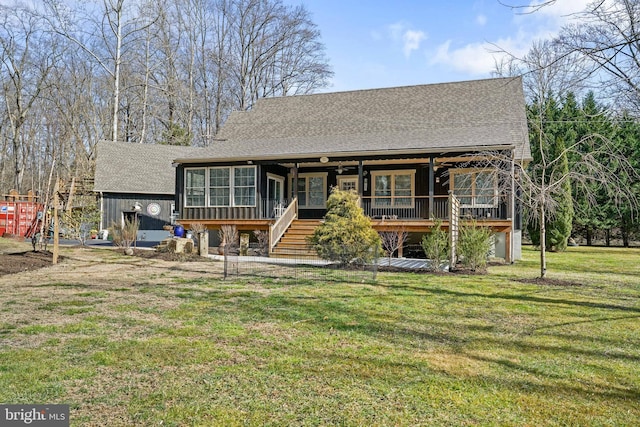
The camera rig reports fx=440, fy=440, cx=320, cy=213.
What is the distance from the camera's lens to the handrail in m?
14.9

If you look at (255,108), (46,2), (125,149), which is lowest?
(125,149)

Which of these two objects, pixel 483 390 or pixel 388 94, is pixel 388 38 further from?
pixel 483 390

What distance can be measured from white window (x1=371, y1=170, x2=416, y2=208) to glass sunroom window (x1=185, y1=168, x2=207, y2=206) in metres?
7.01

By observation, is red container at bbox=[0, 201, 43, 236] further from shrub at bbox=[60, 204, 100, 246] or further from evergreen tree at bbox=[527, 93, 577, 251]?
evergreen tree at bbox=[527, 93, 577, 251]

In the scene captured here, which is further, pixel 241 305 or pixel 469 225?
pixel 469 225

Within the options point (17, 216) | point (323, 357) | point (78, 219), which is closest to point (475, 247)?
point (323, 357)

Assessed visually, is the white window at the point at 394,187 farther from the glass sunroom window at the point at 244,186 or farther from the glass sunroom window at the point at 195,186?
the glass sunroom window at the point at 195,186

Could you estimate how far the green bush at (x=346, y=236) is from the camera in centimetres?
1108

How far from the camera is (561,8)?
5.02 metres

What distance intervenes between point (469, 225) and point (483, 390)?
8.98 metres

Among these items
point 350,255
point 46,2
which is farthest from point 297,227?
point 46,2

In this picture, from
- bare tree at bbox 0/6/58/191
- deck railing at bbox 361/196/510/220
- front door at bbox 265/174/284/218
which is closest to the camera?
deck railing at bbox 361/196/510/220

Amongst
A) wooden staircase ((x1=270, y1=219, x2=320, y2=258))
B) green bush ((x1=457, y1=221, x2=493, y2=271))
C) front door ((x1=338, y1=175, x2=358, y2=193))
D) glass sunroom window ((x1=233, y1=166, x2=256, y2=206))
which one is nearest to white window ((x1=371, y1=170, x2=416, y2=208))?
front door ((x1=338, y1=175, x2=358, y2=193))

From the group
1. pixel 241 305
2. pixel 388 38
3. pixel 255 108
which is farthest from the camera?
pixel 255 108
